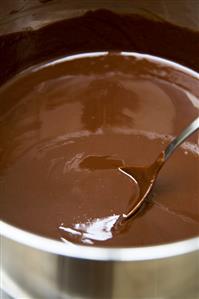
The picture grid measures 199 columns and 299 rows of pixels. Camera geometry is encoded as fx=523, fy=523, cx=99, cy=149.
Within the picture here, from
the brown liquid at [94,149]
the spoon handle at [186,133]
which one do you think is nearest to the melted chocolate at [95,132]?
the brown liquid at [94,149]

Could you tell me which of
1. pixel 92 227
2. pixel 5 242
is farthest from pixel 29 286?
pixel 92 227

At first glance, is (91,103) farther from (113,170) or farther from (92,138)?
(113,170)

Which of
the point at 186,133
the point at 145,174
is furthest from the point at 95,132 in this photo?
the point at 186,133

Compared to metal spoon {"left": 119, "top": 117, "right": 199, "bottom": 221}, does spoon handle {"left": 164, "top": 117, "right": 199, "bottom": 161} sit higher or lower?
higher

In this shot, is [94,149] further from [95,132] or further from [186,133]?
[186,133]

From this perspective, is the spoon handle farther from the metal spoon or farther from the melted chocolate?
the melted chocolate

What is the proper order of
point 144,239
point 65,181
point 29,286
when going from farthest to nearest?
point 65,181 → point 144,239 → point 29,286

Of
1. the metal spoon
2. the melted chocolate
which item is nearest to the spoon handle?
the metal spoon

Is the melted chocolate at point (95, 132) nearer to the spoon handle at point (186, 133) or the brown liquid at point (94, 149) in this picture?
the brown liquid at point (94, 149)
